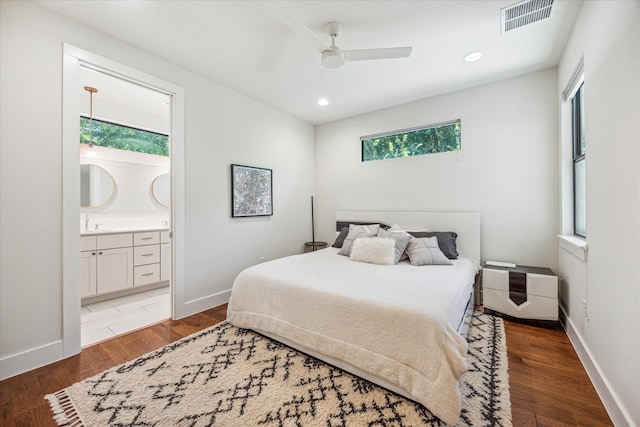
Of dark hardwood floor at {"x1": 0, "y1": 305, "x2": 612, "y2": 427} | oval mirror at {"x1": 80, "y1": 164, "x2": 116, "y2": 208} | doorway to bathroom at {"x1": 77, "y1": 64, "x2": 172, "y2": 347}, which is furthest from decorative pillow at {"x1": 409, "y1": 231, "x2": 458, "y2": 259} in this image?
oval mirror at {"x1": 80, "y1": 164, "x2": 116, "y2": 208}

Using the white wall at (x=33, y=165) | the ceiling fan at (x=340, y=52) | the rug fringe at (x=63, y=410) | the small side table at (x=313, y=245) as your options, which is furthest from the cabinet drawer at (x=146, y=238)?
the ceiling fan at (x=340, y=52)

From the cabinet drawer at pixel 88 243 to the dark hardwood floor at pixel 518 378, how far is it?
150cm

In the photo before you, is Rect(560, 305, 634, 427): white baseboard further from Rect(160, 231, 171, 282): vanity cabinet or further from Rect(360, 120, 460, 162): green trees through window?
Rect(160, 231, 171, 282): vanity cabinet

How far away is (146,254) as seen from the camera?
3.91 metres

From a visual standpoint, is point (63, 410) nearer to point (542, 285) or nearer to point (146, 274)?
point (146, 274)

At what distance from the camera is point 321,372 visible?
6.20 feet

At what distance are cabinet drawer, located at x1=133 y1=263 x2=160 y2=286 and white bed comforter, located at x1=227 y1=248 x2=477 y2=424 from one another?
204 centimetres

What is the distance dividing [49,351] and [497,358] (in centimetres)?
347

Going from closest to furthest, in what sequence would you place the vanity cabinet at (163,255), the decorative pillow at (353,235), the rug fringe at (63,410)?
the rug fringe at (63,410), the decorative pillow at (353,235), the vanity cabinet at (163,255)

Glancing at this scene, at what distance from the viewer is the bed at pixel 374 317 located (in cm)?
152

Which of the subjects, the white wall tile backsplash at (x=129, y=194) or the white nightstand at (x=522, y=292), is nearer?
the white nightstand at (x=522, y=292)

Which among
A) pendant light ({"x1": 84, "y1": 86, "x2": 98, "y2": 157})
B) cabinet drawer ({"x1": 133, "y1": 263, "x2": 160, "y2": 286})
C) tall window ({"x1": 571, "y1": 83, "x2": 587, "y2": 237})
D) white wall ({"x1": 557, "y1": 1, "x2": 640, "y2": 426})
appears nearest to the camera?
white wall ({"x1": 557, "y1": 1, "x2": 640, "y2": 426})

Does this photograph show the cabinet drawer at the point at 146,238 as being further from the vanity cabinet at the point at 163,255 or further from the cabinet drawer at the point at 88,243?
the cabinet drawer at the point at 88,243

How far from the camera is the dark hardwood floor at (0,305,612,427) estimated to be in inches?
59.6
